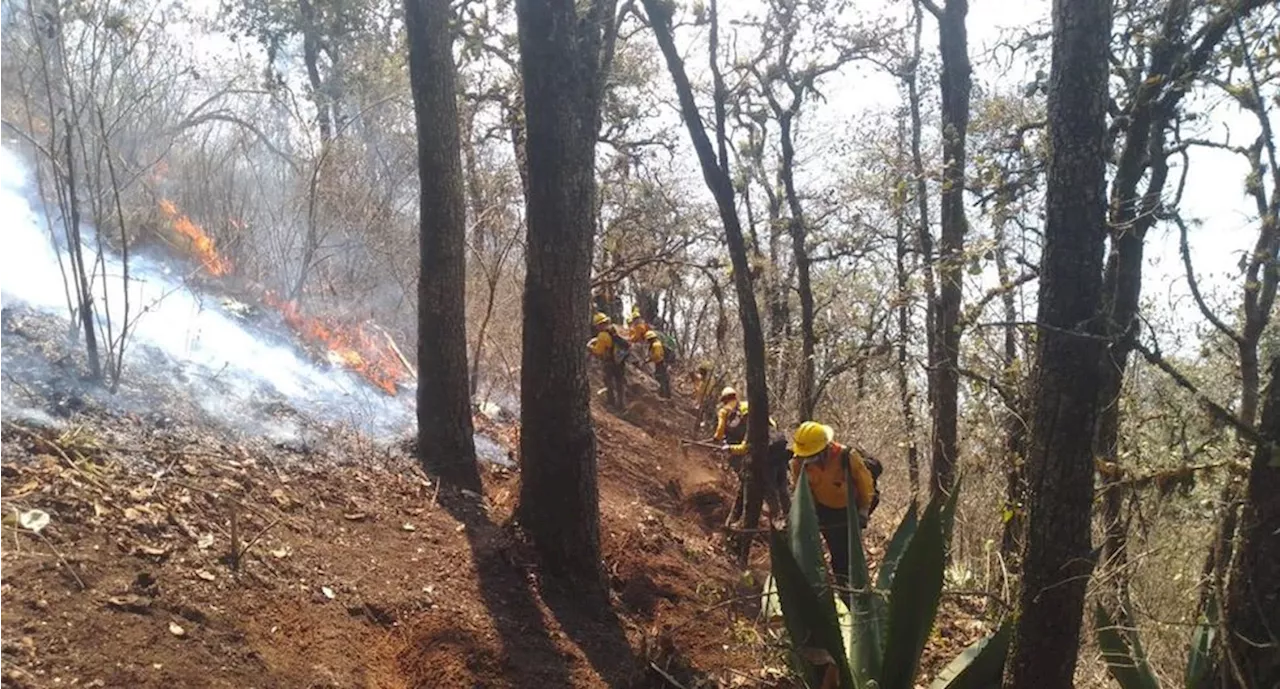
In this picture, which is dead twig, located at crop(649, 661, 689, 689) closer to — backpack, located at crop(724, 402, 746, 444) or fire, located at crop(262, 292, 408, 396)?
fire, located at crop(262, 292, 408, 396)

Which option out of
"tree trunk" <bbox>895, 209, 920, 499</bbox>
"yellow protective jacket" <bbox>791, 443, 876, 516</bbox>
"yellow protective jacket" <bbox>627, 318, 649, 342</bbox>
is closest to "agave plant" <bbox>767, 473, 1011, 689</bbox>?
"yellow protective jacket" <bbox>791, 443, 876, 516</bbox>

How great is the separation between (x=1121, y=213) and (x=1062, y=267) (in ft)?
10.9

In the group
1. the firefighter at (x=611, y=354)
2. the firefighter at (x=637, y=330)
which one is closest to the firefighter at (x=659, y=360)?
the firefighter at (x=637, y=330)

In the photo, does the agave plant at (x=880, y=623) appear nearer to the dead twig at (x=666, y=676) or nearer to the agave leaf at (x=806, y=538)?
the agave leaf at (x=806, y=538)

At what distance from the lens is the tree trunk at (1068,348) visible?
3.95m

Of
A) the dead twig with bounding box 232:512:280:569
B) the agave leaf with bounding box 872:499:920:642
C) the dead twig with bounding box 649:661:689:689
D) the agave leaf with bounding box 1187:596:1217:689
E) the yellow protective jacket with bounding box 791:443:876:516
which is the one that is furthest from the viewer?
the yellow protective jacket with bounding box 791:443:876:516

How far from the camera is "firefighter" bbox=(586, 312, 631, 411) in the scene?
15.9 m

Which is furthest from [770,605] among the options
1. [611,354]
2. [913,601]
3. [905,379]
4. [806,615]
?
[611,354]

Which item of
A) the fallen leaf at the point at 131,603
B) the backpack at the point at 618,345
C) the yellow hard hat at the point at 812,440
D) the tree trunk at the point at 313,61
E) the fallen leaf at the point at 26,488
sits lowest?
the fallen leaf at the point at 131,603

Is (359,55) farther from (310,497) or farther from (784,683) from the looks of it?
(784,683)

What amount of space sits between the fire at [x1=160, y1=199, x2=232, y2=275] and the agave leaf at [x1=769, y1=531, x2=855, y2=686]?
8325 mm

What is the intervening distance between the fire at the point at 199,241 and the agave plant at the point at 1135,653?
9.49 metres

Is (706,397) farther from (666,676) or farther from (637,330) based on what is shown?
(666,676)

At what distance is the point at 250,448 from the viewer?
6.64 m
